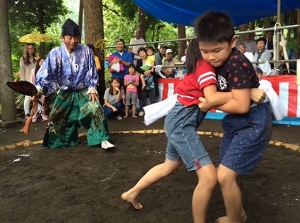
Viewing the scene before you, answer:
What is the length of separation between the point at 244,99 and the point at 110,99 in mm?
5113

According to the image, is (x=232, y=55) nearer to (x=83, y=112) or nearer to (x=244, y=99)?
(x=244, y=99)

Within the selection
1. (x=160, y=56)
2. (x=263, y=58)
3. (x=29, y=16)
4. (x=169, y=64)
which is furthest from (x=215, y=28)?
(x=29, y=16)

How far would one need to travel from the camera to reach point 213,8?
7.10 metres

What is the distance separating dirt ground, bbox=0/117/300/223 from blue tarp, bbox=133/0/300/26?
3.23 metres

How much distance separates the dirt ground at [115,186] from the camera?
2.43 metres

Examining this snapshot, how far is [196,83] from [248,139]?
425mm

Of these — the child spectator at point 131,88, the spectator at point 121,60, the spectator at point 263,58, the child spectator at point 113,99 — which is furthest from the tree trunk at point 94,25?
the spectator at point 263,58

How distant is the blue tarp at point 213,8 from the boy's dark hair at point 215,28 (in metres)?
4.55

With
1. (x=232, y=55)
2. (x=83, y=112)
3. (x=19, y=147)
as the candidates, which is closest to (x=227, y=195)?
(x=232, y=55)

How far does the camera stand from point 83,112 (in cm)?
436

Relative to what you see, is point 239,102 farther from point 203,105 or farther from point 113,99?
point 113,99

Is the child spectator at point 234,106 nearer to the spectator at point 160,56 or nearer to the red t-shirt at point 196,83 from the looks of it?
the red t-shirt at point 196,83

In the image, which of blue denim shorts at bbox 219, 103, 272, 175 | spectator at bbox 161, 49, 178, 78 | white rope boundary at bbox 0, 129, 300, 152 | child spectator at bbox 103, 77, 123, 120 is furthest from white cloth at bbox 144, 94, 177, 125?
spectator at bbox 161, 49, 178, 78

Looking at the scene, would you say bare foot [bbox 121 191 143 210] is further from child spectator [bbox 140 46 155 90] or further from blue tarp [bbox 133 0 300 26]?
child spectator [bbox 140 46 155 90]
